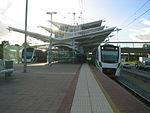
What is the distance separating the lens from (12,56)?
4531cm

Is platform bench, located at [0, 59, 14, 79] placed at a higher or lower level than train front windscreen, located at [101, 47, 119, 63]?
lower

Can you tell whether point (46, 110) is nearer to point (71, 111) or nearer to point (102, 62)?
point (71, 111)

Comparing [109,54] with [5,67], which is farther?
[109,54]

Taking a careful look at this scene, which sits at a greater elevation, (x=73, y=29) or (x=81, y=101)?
(x=73, y=29)

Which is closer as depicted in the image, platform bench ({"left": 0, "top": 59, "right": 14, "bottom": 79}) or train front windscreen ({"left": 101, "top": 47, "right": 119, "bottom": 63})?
platform bench ({"left": 0, "top": 59, "right": 14, "bottom": 79})

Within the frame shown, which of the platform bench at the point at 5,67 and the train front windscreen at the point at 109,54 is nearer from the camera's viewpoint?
the platform bench at the point at 5,67

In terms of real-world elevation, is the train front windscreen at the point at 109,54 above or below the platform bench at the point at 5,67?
above

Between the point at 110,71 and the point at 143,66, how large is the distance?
2348 cm

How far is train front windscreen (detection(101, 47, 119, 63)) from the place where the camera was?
2210 centimetres

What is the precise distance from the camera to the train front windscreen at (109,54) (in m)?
22.1

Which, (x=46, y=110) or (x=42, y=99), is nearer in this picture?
(x=46, y=110)

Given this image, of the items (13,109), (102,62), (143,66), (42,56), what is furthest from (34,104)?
(42,56)

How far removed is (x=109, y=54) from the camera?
2233cm

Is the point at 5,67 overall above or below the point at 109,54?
below
